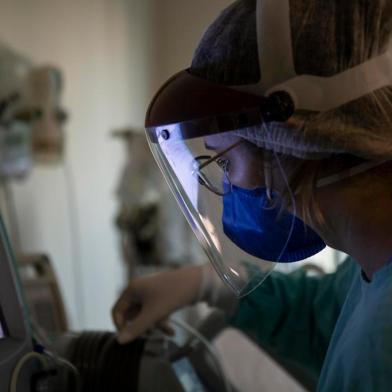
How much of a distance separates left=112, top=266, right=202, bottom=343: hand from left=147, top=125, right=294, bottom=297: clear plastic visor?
0.20 meters

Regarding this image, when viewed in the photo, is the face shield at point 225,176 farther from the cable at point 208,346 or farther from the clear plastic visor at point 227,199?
the cable at point 208,346

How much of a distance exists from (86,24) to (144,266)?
1.03 metres

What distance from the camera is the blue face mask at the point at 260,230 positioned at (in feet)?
2.22

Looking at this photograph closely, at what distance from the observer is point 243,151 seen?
1.98 feet

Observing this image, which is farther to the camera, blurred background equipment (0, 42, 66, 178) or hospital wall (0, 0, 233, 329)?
hospital wall (0, 0, 233, 329)

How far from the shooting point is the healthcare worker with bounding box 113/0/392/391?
52 centimetres

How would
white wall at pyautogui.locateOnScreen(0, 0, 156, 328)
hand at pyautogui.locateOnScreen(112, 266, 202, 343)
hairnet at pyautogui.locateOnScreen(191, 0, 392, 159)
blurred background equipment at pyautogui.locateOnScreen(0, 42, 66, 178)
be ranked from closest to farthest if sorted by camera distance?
hairnet at pyautogui.locateOnScreen(191, 0, 392, 159) < hand at pyautogui.locateOnScreen(112, 266, 202, 343) < blurred background equipment at pyautogui.locateOnScreen(0, 42, 66, 178) < white wall at pyautogui.locateOnScreen(0, 0, 156, 328)

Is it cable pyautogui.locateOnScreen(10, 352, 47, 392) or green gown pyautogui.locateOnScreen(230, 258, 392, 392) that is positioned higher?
cable pyautogui.locateOnScreen(10, 352, 47, 392)

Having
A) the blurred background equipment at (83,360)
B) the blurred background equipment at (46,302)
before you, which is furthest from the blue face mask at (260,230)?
the blurred background equipment at (46,302)

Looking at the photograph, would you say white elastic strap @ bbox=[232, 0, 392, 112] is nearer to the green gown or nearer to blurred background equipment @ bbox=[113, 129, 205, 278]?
the green gown

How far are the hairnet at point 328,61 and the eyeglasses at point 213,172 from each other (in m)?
0.09

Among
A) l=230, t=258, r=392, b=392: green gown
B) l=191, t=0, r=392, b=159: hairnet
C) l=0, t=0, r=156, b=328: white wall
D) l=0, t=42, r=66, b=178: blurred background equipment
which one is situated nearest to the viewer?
l=191, t=0, r=392, b=159: hairnet

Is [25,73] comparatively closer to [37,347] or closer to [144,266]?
[144,266]

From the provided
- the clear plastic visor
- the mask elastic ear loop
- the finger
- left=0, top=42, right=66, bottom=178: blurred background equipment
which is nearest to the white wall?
left=0, top=42, right=66, bottom=178: blurred background equipment
